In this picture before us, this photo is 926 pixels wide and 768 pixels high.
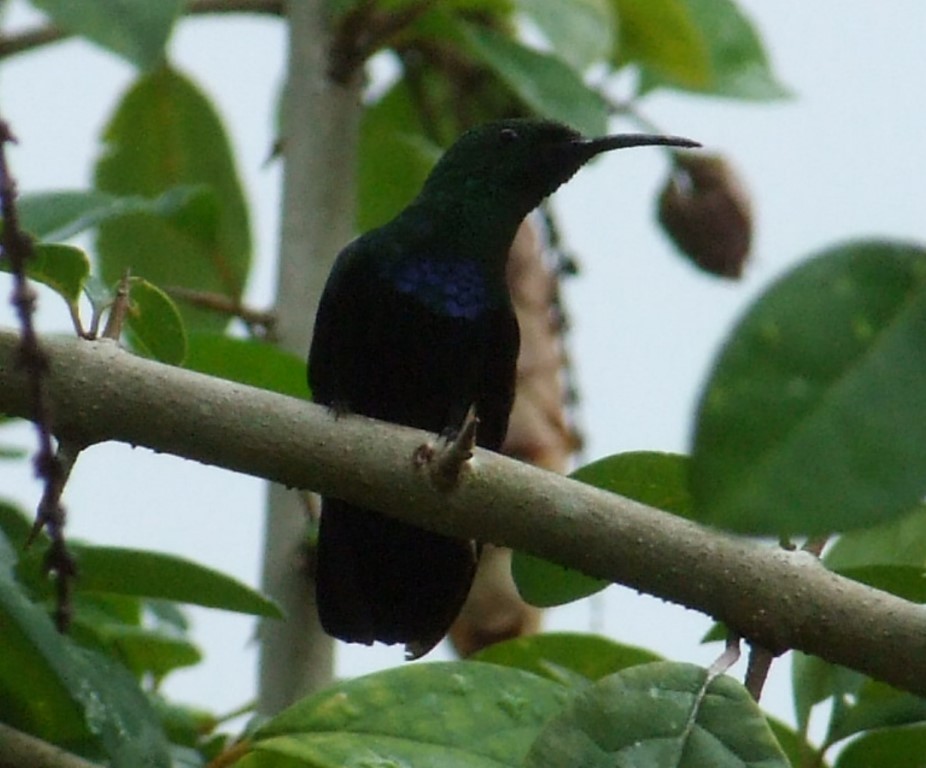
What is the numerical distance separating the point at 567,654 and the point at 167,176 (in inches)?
86.6

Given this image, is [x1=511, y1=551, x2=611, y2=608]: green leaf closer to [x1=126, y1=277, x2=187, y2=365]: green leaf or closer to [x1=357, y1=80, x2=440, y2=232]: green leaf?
[x1=126, y1=277, x2=187, y2=365]: green leaf

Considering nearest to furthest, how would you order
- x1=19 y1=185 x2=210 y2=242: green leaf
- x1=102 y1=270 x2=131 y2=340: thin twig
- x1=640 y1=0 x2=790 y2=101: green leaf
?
x1=102 y1=270 x2=131 y2=340: thin twig → x1=19 y1=185 x2=210 y2=242: green leaf → x1=640 y1=0 x2=790 y2=101: green leaf

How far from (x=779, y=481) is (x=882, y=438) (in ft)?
0.20

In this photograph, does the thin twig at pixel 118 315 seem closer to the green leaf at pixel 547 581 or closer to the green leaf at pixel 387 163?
the green leaf at pixel 547 581

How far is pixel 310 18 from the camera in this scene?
3.18 m

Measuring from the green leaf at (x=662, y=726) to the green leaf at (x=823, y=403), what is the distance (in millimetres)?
795

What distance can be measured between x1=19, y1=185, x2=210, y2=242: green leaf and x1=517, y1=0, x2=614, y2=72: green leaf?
32.0 inches

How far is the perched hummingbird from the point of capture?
279 centimetres

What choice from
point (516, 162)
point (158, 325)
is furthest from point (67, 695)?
point (516, 162)

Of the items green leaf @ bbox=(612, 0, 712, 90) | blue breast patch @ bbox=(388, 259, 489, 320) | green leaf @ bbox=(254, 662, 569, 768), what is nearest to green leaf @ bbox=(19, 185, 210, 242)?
blue breast patch @ bbox=(388, 259, 489, 320)

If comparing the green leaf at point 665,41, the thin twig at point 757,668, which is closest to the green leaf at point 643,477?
the thin twig at point 757,668

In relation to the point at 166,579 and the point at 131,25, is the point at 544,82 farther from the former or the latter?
the point at 166,579

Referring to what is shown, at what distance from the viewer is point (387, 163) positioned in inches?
151

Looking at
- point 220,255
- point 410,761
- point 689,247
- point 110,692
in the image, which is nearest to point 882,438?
point 410,761
